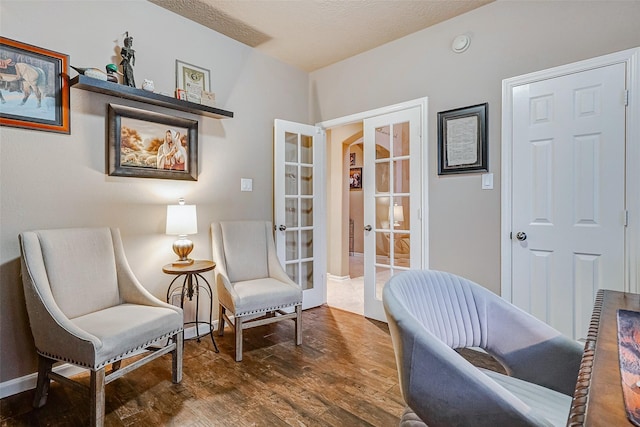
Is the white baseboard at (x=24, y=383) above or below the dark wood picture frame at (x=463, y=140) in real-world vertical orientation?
below

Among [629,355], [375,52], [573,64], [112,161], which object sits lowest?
[629,355]

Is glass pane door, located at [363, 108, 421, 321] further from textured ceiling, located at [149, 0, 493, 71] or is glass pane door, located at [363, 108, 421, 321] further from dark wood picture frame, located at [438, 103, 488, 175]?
textured ceiling, located at [149, 0, 493, 71]

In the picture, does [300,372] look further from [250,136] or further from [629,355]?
[250,136]

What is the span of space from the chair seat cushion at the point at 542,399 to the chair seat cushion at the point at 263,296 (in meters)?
1.65

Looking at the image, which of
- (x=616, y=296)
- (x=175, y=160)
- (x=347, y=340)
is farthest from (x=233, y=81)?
(x=616, y=296)

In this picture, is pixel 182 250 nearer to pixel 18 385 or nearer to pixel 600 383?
pixel 18 385

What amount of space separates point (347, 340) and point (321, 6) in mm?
2723

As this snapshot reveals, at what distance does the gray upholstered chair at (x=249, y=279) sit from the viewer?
2.41 meters

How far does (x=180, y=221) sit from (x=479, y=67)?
2.63m

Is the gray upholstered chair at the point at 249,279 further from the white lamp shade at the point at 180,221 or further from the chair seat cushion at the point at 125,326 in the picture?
the chair seat cushion at the point at 125,326

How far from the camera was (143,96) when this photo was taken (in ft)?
7.75

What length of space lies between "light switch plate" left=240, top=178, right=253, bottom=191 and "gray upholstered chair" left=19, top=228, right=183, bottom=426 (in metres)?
1.21

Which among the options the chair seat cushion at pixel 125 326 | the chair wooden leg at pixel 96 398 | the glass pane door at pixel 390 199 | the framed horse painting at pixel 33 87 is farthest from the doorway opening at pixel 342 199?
the framed horse painting at pixel 33 87

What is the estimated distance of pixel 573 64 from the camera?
85.5 inches
